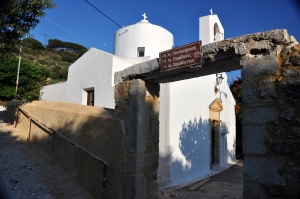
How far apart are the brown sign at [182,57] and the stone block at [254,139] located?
989 mm

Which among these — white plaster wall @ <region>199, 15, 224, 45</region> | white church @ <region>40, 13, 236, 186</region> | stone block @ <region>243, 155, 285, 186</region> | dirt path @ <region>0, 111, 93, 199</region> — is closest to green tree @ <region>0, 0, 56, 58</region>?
dirt path @ <region>0, 111, 93, 199</region>

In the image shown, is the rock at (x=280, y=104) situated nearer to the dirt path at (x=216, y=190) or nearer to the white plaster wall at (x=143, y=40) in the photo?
the dirt path at (x=216, y=190)

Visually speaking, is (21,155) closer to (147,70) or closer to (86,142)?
(86,142)

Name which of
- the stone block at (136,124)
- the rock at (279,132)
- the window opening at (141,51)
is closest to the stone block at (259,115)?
the rock at (279,132)

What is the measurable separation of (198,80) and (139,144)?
5.38 metres

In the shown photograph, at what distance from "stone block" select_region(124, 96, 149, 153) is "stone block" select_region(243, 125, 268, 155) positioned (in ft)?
5.16

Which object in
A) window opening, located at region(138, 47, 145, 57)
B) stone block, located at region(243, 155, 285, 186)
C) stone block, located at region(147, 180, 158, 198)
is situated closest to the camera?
stone block, located at region(243, 155, 285, 186)

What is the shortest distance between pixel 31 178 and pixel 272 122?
4.01 metres

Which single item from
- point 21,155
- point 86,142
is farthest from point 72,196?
point 21,155

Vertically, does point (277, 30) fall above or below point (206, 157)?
above

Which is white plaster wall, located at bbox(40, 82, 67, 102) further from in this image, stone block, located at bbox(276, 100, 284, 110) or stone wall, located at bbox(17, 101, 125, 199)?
stone block, located at bbox(276, 100, 284, 110)

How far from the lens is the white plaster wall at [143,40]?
1067 centimetres

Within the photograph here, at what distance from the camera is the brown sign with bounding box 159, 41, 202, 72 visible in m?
2.78

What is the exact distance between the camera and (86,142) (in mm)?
4098
